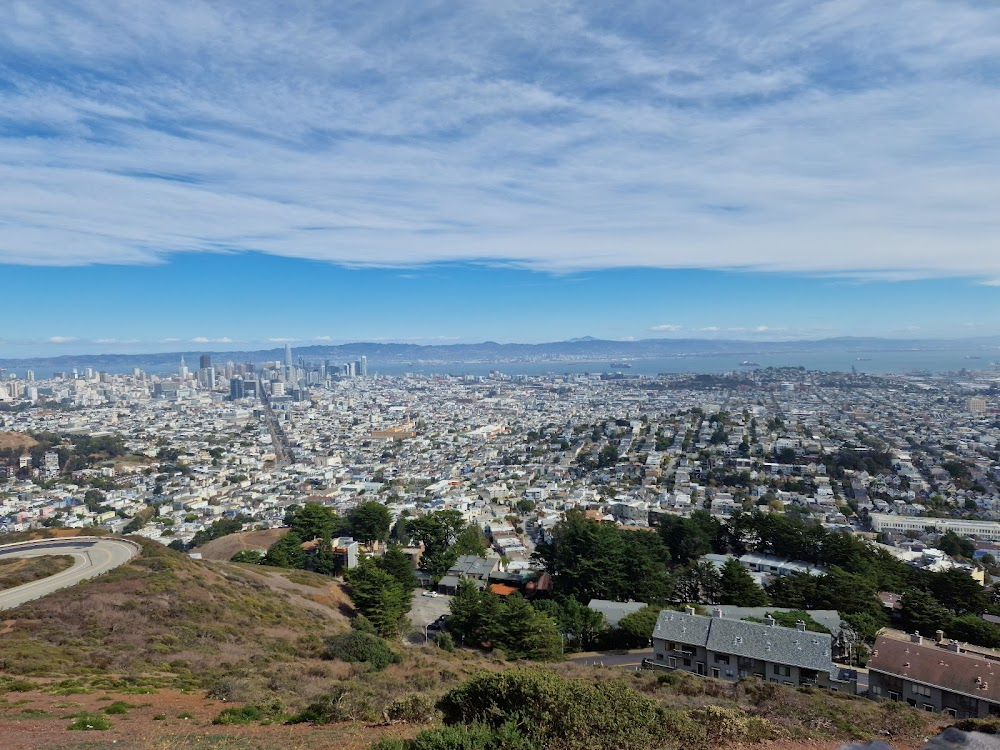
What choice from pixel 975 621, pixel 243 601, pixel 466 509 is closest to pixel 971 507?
pixel 975 621

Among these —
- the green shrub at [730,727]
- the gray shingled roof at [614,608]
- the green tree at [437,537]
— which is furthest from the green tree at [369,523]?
the green shrub at [730,727]

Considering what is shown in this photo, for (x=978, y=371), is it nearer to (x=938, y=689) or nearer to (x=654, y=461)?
(x=654, y=461)

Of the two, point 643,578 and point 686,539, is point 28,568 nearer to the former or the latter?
point 643,578

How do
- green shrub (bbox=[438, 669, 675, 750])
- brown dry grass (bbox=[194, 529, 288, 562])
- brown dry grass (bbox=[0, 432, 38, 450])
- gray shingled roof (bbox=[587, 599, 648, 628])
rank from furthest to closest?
brown dry grass (bbox=[0, 432, 38, 450]) → brown dry grass (bbox=[194, 529, 288, 562]) → gray shingled roof (bbox=[587, 599, 648, 628]) → green shrub (bbox=[438, 669, 675, 750])

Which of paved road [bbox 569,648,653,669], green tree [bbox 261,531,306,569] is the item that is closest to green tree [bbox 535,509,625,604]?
paved road [bbox 569,648,653,669]

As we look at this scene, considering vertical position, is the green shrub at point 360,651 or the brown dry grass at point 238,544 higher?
the green shrub at point 360,651

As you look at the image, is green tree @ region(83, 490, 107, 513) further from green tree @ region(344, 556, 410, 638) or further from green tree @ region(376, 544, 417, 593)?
green tree @ region(344, 556, 410, 638)

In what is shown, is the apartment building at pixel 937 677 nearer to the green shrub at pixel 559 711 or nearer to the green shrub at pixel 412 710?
the green shrub at pixel 559 711
